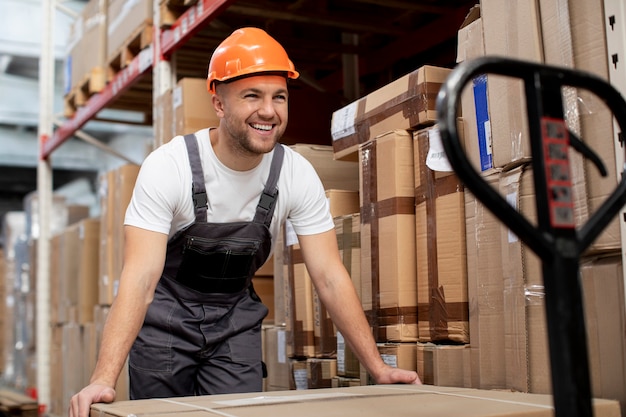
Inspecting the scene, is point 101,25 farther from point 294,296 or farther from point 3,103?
point 3,103

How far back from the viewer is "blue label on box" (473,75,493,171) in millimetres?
2631

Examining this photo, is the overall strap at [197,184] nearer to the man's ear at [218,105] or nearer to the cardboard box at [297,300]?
the man's ear at [218,105]

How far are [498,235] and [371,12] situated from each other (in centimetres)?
269

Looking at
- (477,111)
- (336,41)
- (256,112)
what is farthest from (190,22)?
(477,111)

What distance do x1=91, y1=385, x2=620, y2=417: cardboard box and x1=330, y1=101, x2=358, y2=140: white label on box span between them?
1505 millimetres

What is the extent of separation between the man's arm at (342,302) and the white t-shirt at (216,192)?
0.07 metres

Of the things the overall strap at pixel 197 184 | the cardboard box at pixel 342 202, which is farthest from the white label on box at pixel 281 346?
the overall strap at pixel 197 184

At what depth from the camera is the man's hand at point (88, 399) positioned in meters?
1.97

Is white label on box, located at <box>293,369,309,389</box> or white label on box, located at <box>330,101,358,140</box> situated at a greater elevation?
white label on box, located at <box>330,101,358,140</box>

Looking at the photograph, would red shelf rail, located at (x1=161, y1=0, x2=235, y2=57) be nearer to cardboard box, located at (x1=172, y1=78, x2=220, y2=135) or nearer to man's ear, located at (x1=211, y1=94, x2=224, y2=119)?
cardboard box, located at (x1=172, y1=78, x2=220, y2=135)

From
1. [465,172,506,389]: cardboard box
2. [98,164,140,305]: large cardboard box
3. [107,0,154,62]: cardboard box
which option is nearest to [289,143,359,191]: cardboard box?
[465,172,506,389]: cardboard box

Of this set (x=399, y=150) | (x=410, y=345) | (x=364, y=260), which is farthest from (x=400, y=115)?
(x=410, y=345)

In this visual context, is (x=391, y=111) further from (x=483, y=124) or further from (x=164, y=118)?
(x=164, y=118)

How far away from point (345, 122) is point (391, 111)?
1.24 feet
